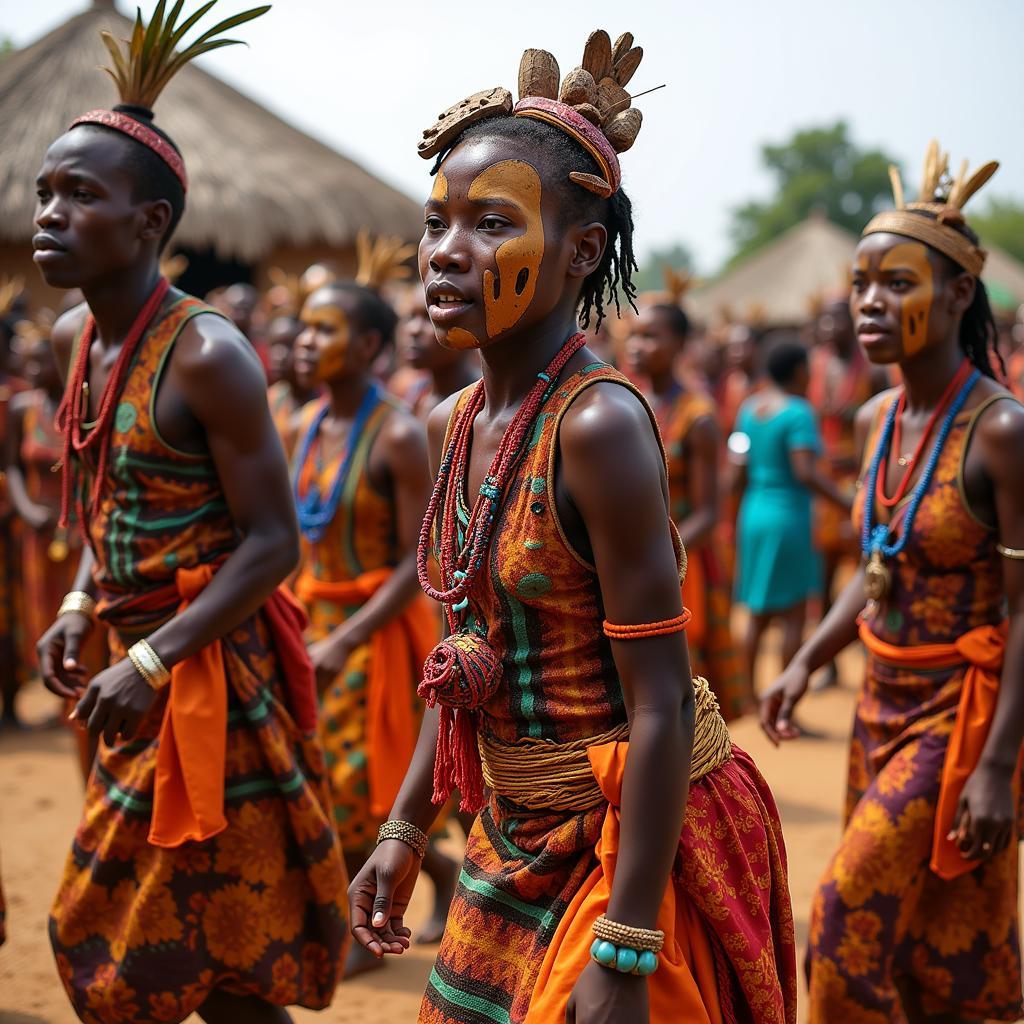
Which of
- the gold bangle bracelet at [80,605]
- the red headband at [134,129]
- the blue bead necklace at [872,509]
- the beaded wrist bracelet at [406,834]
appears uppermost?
the red headband at [134,129]

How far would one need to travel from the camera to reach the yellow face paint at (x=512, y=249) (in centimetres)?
214

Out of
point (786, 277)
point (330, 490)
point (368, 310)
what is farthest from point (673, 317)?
point (786, 277)

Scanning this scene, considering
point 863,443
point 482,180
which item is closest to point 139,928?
point 482,180

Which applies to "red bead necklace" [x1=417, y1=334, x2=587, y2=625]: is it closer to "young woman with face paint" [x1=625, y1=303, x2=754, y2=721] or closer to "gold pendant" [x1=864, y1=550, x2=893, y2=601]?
"gold pendant" [x1=864, y1=550, x2=893, y2=601]

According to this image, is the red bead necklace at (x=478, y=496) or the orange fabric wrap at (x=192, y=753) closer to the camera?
the red bead necklace at (x=478, y=496)

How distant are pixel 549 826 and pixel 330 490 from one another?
9.32 ft

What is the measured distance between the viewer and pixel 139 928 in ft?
10.3

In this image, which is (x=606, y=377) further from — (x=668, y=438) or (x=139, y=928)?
(x=668, y=438)

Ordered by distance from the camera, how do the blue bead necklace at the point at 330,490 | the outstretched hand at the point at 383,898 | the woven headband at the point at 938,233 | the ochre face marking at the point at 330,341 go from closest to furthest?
the outstretched hand at the point at 383,898, the woven headband at the point at 938,233, the blue bead necklace at the point at 330,490, the ochre face marking at the point at 330,341

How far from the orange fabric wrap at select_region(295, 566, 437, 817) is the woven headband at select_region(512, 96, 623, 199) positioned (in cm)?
274

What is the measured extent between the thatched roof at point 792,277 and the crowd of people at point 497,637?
2114 centimetres

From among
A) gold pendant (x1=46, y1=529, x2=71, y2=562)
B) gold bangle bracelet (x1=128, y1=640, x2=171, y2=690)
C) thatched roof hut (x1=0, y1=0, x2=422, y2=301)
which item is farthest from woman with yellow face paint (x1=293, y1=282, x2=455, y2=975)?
thatched roof hut (x1=0, y1=0, x2=422, y2=301)

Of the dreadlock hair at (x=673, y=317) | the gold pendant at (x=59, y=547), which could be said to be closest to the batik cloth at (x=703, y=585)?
the dreadlock hair at (x=673, y=317)

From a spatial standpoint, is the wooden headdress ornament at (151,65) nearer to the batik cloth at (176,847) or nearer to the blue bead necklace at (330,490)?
the batik cloth at (176,847)
